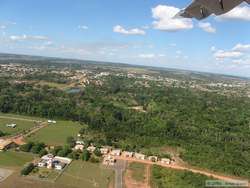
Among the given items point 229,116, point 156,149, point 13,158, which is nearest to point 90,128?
point 156,149

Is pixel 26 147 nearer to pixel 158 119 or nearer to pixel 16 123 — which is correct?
pixel 16 123

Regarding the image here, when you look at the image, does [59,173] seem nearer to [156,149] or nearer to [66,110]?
[156,149]

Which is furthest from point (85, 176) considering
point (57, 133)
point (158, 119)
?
point (158, 119)

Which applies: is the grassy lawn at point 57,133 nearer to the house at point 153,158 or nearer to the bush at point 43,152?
the bush at point 43,152

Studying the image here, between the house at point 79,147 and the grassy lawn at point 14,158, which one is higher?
the house at point 79,147

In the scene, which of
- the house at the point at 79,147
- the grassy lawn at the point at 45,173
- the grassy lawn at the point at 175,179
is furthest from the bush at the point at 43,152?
the grassy lawn at the point at 175,179
